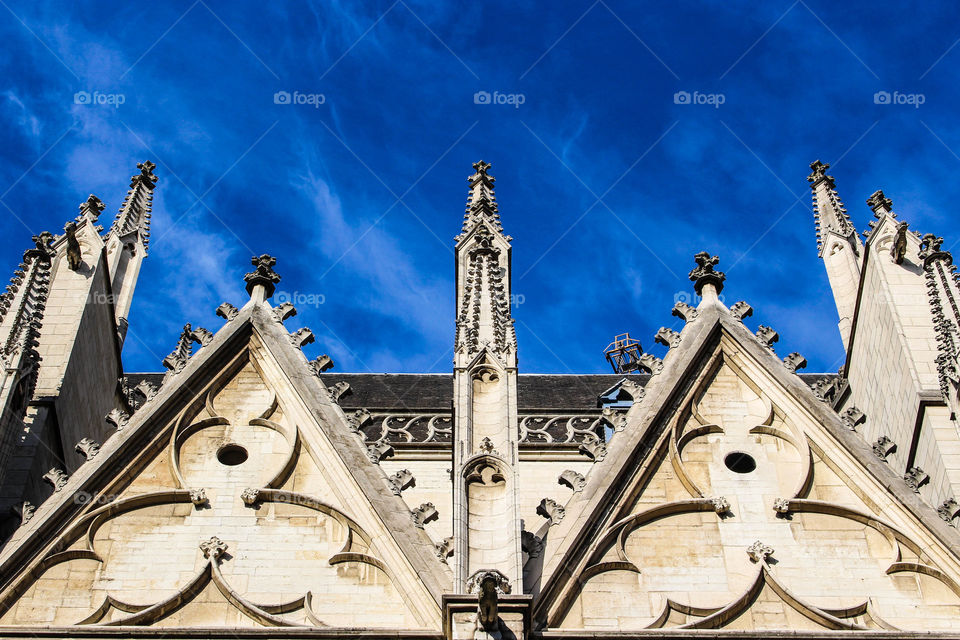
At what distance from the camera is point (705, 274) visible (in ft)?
59.5

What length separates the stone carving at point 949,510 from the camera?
14.9 metres

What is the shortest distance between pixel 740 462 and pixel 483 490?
327 cm

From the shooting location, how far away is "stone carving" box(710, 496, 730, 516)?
15156 millimetres

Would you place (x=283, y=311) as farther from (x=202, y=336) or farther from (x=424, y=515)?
(x=424, y=515)

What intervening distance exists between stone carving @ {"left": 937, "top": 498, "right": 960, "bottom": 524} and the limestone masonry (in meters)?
0.05

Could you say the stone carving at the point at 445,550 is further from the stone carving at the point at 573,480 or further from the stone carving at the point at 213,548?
the stone carving at the point at 213,548

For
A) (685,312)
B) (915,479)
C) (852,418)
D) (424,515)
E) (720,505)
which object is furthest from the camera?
(685,312)

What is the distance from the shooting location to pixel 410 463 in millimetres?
21688

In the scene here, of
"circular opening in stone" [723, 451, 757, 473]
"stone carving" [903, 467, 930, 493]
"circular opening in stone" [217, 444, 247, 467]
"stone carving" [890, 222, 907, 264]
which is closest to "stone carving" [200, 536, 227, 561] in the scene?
"circular opening in stone" [217, 444, 247, 467]

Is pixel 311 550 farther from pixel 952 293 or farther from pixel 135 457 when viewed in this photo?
pixel 952 293

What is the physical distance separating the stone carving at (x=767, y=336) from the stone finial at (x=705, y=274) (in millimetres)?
1012

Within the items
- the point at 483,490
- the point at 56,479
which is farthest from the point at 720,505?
the point at 56,479

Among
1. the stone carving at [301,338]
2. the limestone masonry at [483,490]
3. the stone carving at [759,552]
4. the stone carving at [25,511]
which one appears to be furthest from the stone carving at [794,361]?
the stone carving at [25,511]

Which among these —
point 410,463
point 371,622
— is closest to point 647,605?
point 371,622
